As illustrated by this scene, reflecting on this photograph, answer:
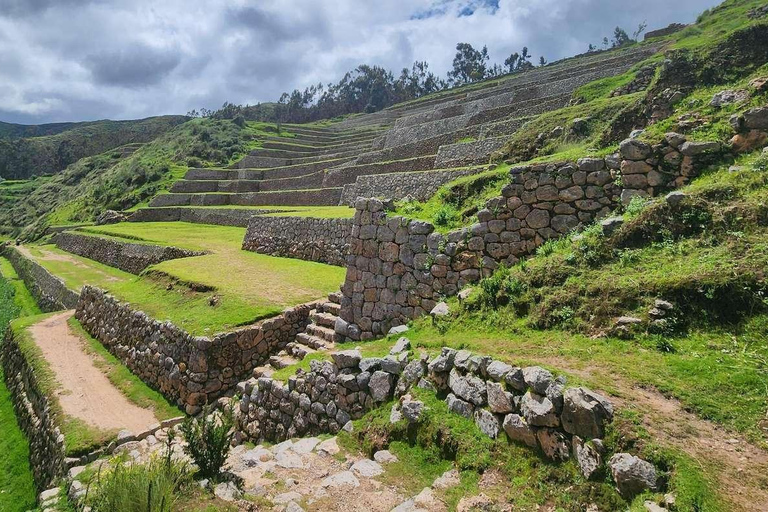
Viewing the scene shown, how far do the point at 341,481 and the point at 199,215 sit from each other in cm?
3330

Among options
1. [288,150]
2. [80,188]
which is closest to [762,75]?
[288,150]

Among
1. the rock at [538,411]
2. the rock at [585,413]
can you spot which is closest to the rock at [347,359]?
the rock at [538,411]

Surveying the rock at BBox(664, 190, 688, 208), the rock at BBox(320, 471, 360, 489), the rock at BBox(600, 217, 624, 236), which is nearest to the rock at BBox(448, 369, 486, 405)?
the rock at BBox(320, 471, 360, 489)

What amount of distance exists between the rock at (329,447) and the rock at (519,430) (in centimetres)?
224

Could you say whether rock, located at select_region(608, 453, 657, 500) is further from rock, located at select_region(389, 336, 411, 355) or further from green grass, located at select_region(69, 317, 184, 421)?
green grass, located at select_region(69, 317, 184, 421)

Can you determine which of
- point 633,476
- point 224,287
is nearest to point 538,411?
point 633,476

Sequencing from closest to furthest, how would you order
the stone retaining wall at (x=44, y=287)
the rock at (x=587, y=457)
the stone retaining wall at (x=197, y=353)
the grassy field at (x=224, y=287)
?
the rock at (x=587, y=457) → the stone retaining wall at (x=197, y=353) → the grassy field at (x=224, y=287) → the stone retaining wall at (x=44, y=287)

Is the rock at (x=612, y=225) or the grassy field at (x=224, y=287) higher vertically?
the rock at (x=612, y=225)

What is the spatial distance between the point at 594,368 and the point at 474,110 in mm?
29558

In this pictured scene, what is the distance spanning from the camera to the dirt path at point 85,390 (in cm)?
865

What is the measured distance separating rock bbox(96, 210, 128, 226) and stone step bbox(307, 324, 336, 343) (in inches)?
1394

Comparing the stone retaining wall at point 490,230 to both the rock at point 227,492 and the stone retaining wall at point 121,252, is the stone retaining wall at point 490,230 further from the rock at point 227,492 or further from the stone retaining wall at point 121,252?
the stone retaining wall at point 121,252

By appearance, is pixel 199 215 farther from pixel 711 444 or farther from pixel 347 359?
pixel 711 444

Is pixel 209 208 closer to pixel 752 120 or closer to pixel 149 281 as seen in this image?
pixel 149 281
